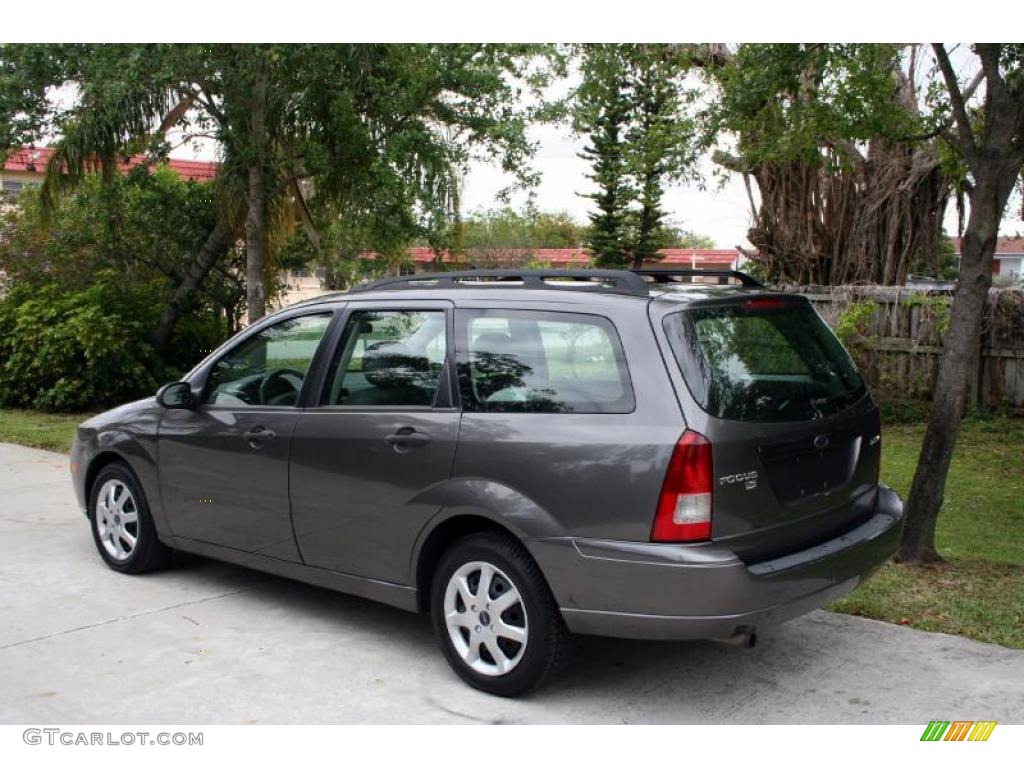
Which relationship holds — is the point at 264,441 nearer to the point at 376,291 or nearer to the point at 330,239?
the point at 376,291

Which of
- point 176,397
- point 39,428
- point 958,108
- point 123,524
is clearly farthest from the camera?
point 39,428

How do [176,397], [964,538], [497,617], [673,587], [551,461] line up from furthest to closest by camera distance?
[964,538] → [176,397] → [497,617] → [551,461] → [673,587]

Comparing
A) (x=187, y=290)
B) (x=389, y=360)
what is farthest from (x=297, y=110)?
(x=389, y=360)

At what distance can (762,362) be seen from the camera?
4.52m

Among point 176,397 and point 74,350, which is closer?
point 176,397

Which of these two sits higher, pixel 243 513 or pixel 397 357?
pixel 397 357

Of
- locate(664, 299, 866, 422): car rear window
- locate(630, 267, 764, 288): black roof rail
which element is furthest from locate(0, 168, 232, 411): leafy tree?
locate(664, 299, 866, 422): car rear window

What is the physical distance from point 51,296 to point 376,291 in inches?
450

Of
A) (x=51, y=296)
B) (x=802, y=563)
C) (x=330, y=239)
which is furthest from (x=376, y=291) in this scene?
(x=51, y=296)

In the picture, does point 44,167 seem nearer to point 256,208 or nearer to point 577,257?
point 256,208

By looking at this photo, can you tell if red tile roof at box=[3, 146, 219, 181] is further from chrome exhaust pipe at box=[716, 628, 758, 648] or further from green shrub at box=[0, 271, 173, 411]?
chrome exhaust pipe at box=[716, 628, 758, 648]

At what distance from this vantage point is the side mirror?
5891 millimetres

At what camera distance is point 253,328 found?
5875mm

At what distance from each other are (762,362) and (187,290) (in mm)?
12594
